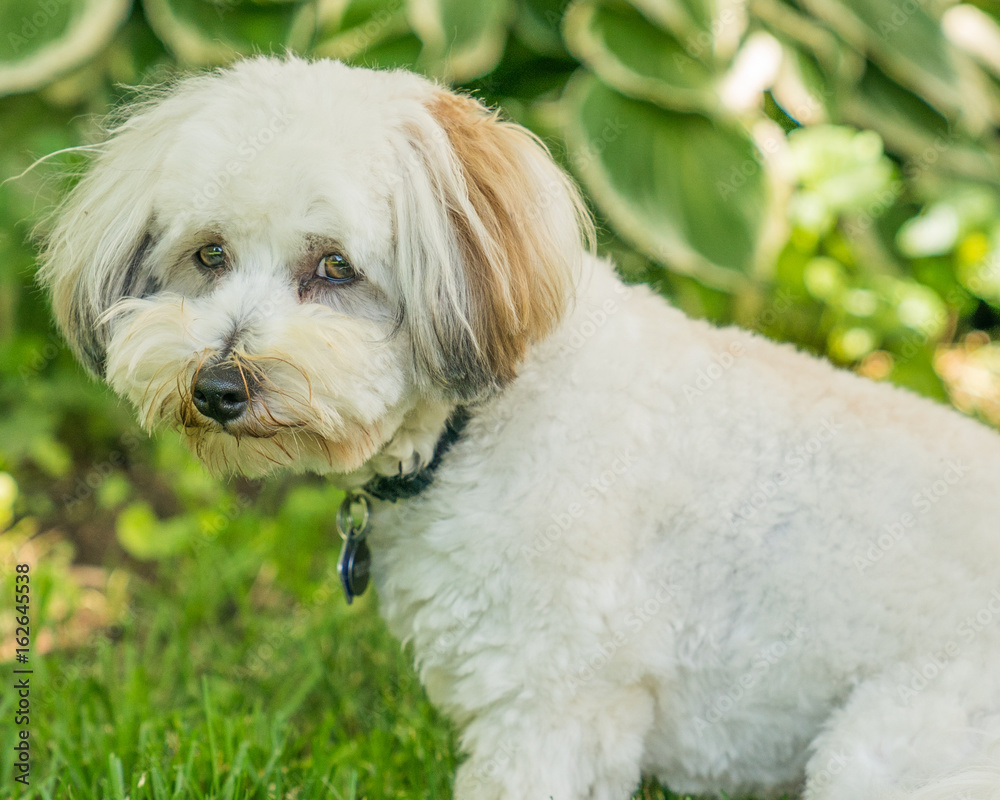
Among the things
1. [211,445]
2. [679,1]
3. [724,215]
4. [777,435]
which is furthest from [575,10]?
[211,445]

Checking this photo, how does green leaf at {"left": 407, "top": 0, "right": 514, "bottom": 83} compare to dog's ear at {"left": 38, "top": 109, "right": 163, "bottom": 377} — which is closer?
dog's ear at {"left": 38, "top": 109, "right": 163, "bottom": 377}

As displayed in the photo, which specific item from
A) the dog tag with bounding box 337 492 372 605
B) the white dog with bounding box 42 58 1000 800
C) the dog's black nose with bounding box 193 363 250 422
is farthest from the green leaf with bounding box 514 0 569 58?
the dog's black nose with bounding box 193 363 250 422

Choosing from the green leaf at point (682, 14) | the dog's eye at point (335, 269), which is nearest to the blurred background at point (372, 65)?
the green leaf at point (682, 14)

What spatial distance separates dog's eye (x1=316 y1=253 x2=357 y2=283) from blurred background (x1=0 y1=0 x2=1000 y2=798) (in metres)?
0.84

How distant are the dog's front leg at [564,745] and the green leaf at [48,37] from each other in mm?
2317

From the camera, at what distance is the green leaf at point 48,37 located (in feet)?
8.59

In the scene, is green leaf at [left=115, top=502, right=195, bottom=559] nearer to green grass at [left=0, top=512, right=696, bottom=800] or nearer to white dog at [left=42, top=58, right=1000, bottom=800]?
green grass at [left=0, top=512, right=696, bottom=800]

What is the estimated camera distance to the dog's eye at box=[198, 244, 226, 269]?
1.65 meters

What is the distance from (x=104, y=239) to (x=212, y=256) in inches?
10.8

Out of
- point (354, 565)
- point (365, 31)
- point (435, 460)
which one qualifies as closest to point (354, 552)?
point (354, 565)

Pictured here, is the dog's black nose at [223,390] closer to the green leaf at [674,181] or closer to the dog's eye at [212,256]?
the dog's eye at [212,256]

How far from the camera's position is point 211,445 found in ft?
5.30

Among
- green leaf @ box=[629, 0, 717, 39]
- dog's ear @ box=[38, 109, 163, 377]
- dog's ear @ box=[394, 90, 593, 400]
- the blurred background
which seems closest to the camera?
dog's ear @ box=[394, 90, 593, 400]

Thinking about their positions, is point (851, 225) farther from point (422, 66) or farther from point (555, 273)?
point (555, 273)
